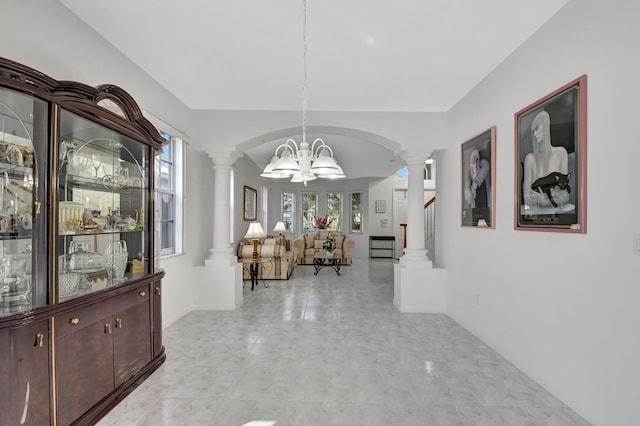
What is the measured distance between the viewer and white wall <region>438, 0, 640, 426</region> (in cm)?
164

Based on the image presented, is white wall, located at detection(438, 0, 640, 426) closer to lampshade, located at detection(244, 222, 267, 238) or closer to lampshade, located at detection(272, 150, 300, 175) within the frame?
lampshade, located at detection(272, 150, 300, 175)

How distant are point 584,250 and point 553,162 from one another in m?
0.65

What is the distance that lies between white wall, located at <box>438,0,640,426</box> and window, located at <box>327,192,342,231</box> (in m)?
7.67

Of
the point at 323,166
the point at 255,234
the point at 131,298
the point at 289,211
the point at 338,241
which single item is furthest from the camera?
the point at 289,211

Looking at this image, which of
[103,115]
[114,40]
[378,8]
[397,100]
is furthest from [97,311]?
[397,100]

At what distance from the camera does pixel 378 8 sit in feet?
6.84

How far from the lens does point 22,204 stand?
5.00ft

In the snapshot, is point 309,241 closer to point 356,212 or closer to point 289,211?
point 289,211

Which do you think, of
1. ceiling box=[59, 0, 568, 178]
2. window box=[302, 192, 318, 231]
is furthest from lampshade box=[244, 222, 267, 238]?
window box=[302, 192, 318, 231]

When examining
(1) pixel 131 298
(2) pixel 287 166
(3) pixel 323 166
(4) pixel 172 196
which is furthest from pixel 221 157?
(1) pixel 131 298

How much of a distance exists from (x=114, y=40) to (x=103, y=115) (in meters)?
1.03

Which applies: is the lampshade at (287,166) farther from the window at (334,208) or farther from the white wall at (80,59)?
the window at (334,208)

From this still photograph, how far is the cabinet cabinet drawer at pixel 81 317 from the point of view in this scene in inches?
63.9

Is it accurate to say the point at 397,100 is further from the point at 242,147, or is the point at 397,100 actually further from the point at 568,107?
the point at 242,147
